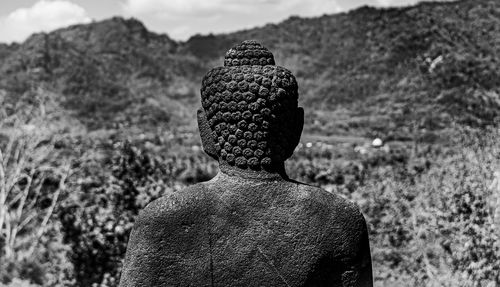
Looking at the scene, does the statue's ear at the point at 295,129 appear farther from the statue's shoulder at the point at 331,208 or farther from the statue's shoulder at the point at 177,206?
the statue's shoulder at the point at 177,206

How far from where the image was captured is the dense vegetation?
7.23 meters

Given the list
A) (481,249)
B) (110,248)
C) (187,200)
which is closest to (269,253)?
(187,200)

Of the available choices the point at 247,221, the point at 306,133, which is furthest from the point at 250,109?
the point at 306,133

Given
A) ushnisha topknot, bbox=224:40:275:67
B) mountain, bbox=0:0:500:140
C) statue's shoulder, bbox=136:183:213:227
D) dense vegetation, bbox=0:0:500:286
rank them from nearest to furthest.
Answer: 1. statue's shoulder, bbox=136:183:213:227
2. ushnisha topknot, bbox=224:40:275:67
3. dense vegetation, bbox=0:0:500:286
4. mountain, bbox=0:0:500:140

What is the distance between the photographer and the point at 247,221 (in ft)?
6.68

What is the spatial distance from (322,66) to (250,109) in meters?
42.2

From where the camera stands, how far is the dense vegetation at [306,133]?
723cm

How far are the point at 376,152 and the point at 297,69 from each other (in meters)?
24.9

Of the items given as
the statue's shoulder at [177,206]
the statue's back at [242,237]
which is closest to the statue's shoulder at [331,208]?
the statue's back at [242,237]

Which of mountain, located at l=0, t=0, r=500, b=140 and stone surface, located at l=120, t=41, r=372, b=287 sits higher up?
stone surface, located at l=120, t=41, r=372, b=287

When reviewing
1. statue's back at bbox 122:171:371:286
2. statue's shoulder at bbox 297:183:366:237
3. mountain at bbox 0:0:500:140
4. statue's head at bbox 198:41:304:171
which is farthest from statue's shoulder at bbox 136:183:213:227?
mountain at bbox 0:0:500:140

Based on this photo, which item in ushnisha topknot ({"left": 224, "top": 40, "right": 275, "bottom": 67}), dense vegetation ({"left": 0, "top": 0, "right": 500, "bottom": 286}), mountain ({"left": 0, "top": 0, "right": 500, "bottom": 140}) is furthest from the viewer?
mountain ({"left": 0, "top": 0, "right": 500, "bottom": 140})

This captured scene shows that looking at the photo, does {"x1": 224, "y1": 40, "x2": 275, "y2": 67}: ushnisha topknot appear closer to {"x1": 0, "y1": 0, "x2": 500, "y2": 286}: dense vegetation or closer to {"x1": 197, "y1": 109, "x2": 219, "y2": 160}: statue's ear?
{"x1": 197, "y1": 109, "x2": 219, "y2": 160}: statue's ear

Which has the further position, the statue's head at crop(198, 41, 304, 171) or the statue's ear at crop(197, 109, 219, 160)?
the statue's ear at crop(197, 109, 219, 160)
